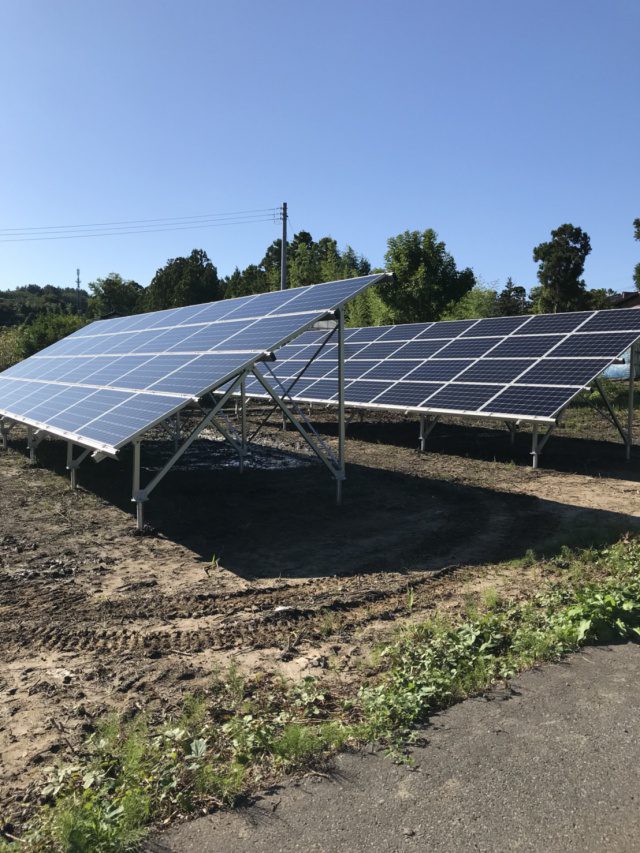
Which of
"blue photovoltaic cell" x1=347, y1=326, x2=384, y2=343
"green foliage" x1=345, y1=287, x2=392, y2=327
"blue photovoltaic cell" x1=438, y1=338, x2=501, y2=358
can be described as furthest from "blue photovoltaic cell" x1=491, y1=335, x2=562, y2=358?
"green foliage" x1=345, y1=287, x2=392, y2=327

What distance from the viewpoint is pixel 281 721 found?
4676 mm

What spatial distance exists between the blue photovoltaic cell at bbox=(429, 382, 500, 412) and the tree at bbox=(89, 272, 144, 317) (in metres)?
65.6

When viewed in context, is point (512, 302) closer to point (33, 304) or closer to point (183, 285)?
point (183, 285)

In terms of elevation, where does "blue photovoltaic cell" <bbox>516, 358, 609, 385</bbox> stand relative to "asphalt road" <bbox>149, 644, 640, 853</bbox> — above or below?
above

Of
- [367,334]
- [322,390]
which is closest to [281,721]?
[322,390]

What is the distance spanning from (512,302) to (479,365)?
2093 inches

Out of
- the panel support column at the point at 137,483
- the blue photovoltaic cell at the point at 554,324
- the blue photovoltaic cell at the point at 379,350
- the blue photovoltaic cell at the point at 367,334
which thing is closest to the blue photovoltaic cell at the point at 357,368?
the blue photovoltaic cell at the point at 379,350

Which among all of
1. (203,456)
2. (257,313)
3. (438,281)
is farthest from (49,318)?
(257,313)

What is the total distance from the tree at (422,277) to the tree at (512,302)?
28036 millimetres

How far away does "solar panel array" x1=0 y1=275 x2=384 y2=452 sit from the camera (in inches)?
394

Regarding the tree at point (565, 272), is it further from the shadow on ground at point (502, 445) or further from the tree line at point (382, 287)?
the shadow on ground at point (502, 445)

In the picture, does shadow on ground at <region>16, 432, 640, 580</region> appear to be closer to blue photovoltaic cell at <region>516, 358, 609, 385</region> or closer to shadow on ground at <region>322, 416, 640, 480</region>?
shadow on ground at <region>322, 416, 640, 480</region>

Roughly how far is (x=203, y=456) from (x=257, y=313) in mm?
4984

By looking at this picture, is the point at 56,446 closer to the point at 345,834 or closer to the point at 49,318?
the point at 345,834
